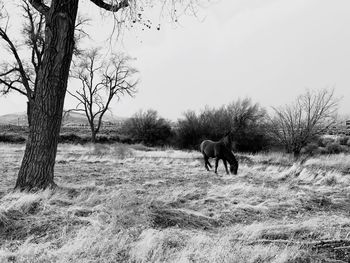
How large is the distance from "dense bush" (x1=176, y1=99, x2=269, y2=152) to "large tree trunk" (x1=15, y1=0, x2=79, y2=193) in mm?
25774

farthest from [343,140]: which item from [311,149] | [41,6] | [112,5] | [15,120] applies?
[15,120]

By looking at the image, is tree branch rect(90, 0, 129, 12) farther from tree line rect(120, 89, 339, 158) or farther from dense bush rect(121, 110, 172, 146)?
dense bush rect(121, 110, 172, 146)

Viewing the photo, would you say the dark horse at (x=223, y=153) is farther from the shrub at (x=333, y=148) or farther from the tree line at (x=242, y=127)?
the shrub at (x=333, y=148)

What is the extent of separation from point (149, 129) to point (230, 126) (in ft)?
33.4

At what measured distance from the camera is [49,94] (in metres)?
5.56

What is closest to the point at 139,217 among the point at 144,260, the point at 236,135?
the point at 144,260

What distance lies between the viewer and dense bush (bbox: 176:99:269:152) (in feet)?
100

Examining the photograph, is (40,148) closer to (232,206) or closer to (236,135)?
(232,206)

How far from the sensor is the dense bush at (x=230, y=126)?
30578 mm

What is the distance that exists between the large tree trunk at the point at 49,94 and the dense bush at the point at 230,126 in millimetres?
25774

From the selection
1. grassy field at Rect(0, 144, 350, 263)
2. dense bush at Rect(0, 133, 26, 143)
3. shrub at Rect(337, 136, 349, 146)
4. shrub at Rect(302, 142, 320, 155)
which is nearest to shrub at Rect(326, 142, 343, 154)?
shrub at Rect(302, 142, 320, 155)

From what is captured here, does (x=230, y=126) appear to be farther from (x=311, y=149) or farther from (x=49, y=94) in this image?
(x=49, y=94)

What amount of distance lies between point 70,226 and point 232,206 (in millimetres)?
2961

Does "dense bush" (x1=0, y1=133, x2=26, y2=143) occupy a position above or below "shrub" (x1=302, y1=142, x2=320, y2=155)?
below
